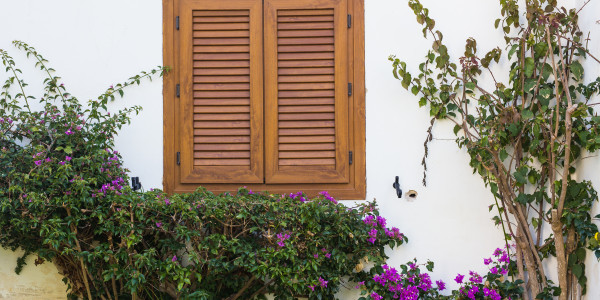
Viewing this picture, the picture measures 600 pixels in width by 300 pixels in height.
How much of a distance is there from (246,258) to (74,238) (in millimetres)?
973

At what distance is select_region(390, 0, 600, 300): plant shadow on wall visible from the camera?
381cm

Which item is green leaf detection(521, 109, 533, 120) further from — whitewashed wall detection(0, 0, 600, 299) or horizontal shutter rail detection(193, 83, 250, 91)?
horizontal shutter rail detection(193, 83, 250, 91)

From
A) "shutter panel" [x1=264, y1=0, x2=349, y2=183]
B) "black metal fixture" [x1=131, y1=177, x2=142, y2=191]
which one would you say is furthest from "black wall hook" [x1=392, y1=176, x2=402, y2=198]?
"black metal fixture" [x1=131, y1=177, x2=142, y2=191]

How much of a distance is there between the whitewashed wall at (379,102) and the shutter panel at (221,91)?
7.7 inches

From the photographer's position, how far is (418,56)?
13.8 feet

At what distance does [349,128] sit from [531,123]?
1.11 meters

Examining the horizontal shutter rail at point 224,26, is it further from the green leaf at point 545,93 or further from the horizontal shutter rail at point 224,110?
the green leaf at point 545,93

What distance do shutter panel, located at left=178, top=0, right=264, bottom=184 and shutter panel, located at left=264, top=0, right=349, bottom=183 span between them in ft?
0.29

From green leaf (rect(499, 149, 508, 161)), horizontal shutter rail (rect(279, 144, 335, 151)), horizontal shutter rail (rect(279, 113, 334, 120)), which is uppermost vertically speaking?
horizontal shutter rail (rect(279, 113, 334, 120))

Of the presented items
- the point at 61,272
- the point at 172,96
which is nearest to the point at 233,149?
the point at 172,96

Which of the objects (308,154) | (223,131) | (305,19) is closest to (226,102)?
(223,131)

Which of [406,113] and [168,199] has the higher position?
[406,113]

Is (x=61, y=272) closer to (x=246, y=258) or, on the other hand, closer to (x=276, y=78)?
(x=246, y=258)

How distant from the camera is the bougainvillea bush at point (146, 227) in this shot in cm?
371
